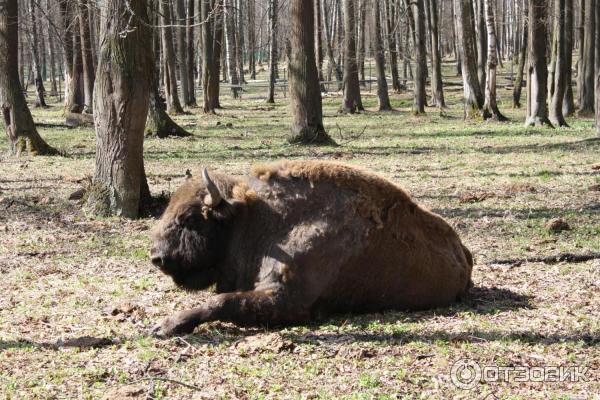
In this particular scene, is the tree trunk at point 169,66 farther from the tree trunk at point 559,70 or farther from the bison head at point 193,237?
the bison head at point 193,237

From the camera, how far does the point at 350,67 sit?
105 ft

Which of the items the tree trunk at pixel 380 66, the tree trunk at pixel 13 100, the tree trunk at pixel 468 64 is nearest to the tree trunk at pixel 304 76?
the tree trunk at pixel 13 100

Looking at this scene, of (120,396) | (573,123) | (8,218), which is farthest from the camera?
(573,123)

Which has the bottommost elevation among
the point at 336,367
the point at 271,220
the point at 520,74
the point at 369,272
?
the point at 336,367

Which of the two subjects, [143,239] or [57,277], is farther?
[143,239]

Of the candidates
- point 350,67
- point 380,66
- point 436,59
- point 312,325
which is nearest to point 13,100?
point 312,325

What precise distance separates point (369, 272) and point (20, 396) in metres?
2.90

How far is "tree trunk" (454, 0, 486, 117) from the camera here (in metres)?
27.3

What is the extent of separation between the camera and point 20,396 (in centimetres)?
476

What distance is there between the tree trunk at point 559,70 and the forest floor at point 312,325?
10.1 metres

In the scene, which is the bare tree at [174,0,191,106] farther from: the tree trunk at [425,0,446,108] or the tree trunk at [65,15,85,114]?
the tree trunk at [425,0,446,108]

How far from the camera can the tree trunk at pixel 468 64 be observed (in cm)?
2733

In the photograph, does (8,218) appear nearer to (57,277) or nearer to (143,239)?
(143,239)

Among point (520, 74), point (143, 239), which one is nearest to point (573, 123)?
point (520, 74)
